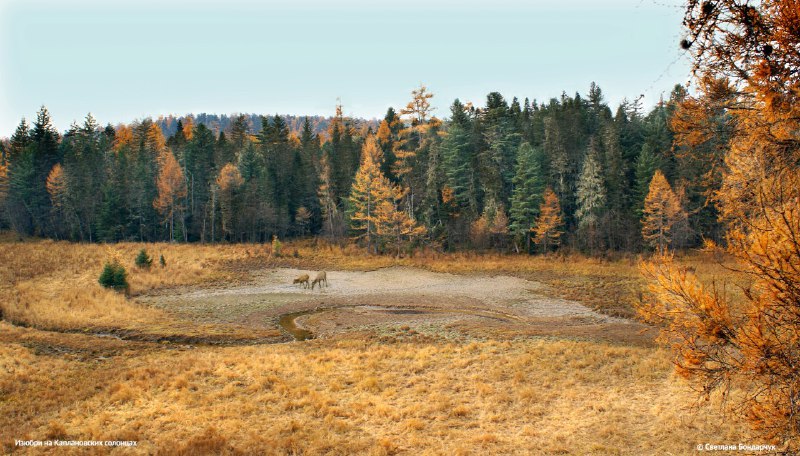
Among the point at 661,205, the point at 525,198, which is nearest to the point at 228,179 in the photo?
the point at 525,198

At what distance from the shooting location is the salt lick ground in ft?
32.8

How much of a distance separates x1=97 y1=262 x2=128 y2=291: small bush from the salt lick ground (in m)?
0.65

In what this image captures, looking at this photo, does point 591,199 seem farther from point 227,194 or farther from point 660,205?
point 227,194

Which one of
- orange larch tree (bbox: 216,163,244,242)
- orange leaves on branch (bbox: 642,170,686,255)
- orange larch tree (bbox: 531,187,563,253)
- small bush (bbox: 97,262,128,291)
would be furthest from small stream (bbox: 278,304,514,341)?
orange larch tree (bbox: 216,163,244,242)

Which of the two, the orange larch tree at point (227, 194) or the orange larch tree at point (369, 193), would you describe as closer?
the orange larch tree at point (369, 193)

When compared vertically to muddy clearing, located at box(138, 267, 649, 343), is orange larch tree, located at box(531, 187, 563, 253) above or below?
above

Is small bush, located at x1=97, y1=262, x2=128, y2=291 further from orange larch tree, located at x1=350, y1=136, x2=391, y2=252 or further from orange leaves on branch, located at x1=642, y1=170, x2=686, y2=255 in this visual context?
orange leaves on branch, located at x1=642, y1=170, x2=686, y2=255

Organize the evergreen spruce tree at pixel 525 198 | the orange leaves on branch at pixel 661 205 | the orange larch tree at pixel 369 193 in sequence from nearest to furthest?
the orange leaves on branch at pixel 661 205 < the orange larch tree at pixel 369 193 < the evergreen spruce tree at pixel 525 198

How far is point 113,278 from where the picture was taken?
31.4 metres

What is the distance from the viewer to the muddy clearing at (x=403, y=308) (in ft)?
72.4

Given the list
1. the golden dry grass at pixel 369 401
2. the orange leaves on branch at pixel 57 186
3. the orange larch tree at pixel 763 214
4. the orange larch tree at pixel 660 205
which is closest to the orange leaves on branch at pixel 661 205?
the orange larch tree at pixel 660 205

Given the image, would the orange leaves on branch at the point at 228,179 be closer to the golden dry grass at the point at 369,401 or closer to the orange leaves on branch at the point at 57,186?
the orange leaves on branch at the point at 57,186

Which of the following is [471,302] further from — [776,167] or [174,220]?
[174,220]

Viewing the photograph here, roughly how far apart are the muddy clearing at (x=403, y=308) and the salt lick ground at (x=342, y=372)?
0.19 meters
